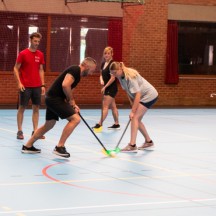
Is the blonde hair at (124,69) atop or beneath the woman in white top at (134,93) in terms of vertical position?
→ atop

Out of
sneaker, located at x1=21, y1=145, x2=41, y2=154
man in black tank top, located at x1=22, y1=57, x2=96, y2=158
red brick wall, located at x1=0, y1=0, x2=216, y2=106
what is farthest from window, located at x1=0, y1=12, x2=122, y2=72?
man in black tank top, located at x1=22, y1=57, x2=96, y2=158

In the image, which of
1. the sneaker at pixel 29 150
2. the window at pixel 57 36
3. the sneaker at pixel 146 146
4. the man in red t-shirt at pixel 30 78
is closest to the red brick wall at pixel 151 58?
the window at pixel 57 36

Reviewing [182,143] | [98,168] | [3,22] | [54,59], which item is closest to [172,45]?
[54,59]

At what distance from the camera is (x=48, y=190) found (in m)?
8.22

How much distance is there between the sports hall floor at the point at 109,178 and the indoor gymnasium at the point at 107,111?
2 centimetres

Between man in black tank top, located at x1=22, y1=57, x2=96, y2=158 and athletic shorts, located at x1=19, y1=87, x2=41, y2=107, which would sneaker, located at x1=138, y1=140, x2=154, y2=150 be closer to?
man in black tank top, located at x1=22, y1=57, x2=96, y2=158

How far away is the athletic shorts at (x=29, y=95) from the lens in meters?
13.0

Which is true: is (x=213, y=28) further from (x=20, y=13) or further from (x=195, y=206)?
(x=195, y=206)

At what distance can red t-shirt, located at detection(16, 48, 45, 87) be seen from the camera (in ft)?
42.4

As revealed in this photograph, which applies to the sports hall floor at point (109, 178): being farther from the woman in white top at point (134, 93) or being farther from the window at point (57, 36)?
the window at point (57, 36)

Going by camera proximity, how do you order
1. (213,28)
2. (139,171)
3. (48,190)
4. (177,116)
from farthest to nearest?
1. (213,28)
2. (177,116)
3. (139,171)
4. (48,190)

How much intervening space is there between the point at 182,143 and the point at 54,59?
1128 centimetres

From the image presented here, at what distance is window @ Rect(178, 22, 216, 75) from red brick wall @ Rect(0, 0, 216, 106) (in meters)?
0.53

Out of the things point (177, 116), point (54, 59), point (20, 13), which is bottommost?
point (177, 116)
